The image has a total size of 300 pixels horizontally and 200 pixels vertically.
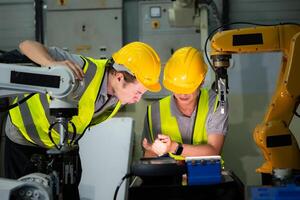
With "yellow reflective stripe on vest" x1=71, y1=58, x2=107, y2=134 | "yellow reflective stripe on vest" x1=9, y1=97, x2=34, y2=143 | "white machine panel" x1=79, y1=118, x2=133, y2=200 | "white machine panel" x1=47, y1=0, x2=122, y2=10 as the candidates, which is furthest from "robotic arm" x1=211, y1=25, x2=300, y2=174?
"white machine panel" x1=47, y1=0, x2=122, y2=10

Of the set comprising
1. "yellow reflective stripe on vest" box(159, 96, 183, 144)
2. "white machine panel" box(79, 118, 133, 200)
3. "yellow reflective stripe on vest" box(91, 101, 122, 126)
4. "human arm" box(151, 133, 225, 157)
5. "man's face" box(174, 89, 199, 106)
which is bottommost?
"white machine panel" box(79, 118, 133, 200)

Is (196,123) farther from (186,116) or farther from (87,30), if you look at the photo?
(87,30)

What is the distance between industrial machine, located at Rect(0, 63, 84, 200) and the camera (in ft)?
3.56

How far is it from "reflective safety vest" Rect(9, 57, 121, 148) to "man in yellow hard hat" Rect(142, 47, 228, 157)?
0.45 meters

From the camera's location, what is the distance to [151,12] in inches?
159

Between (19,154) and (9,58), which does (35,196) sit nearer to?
(19,154)

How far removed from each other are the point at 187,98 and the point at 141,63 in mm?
439

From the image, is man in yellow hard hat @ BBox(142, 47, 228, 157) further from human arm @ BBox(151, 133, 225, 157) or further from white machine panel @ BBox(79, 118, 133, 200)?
white machine panel @ BBox(79, 118, 133, 200)

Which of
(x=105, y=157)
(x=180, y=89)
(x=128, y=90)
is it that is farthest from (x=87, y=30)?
(x=128, y=90)

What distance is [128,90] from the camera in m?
1.83

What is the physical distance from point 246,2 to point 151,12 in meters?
1.02

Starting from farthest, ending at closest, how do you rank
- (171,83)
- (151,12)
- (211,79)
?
(151,12) < (211,79) < (171,83)

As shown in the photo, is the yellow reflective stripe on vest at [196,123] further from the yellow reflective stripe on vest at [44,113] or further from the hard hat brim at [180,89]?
the yellow reflective stripe on vest at [44,113]

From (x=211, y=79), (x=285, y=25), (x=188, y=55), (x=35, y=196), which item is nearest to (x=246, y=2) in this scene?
(x=211, y=79)
